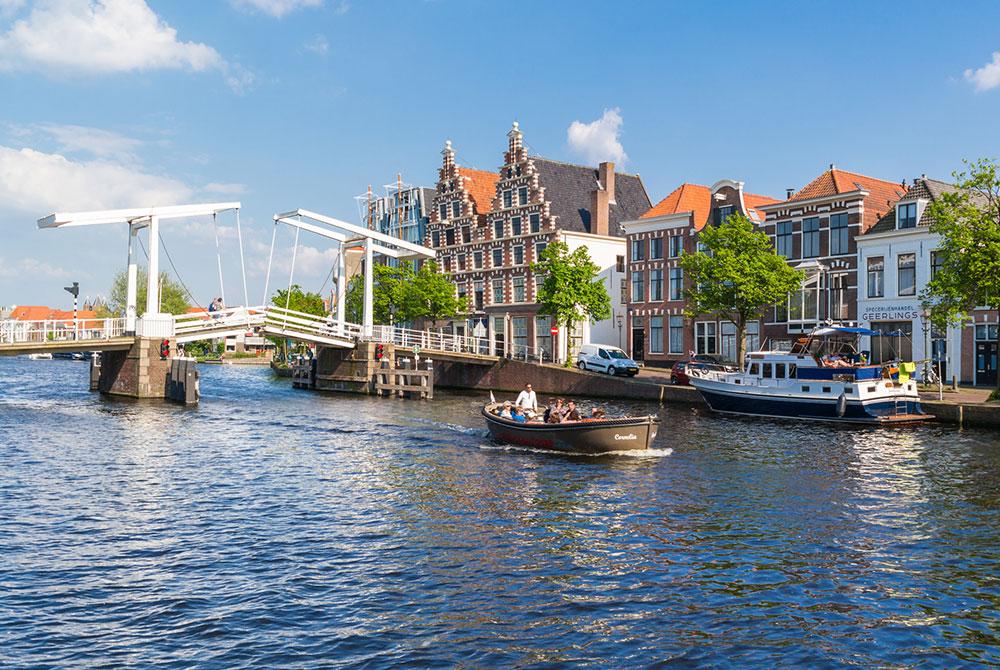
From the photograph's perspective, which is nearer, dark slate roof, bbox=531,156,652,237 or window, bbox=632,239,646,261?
window, bbox=632,239,646,261

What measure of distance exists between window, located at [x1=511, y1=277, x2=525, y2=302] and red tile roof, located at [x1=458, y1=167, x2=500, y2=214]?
319 inches

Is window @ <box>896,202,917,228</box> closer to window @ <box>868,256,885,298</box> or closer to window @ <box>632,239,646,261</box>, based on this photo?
window @ <box>868,256,885,298</box>

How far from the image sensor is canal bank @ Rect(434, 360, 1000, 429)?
33.4m

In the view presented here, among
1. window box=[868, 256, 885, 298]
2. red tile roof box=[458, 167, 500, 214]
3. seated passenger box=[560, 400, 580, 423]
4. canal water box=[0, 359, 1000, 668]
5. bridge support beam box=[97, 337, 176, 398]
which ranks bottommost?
canal water box=[0, 359, 1000, 668]

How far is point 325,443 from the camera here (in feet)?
100

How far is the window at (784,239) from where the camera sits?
50.6 metres

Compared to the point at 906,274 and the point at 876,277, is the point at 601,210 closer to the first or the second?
the point at 876,277

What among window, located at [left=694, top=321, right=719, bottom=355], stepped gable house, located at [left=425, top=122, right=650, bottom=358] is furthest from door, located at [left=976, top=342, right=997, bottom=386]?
stepped gable house, located at [left=425, top=122, right=650, bottom=358]

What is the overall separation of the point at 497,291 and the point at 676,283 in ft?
53.1

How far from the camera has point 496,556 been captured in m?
15.4

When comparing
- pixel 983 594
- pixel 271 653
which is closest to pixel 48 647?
pixel 271 653

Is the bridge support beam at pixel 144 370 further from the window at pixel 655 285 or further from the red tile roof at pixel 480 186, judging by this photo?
the red tile roof at pixel 480 186

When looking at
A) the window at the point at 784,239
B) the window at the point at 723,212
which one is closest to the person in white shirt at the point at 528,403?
the window at the point at 784,239

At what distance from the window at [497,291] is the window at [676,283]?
15302 mm
